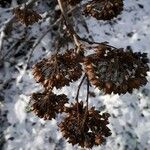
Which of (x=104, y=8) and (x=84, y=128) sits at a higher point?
(x=104, y=8)

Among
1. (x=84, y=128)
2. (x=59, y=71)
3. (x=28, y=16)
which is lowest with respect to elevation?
(x=84, y=128)

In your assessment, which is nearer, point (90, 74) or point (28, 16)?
point (90, 74)

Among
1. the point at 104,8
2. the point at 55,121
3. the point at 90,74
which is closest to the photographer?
the point at 90,74

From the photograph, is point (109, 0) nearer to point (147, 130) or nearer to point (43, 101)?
point (43, 101)

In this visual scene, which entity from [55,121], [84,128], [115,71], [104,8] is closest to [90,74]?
[115,71]

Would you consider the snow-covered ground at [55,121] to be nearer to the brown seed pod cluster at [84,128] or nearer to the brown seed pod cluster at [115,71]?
the brown seed pod cluster at [84,128]

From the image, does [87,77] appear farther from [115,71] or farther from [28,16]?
[28,16]

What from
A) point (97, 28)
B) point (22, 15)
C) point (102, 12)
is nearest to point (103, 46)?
point (102, 12)

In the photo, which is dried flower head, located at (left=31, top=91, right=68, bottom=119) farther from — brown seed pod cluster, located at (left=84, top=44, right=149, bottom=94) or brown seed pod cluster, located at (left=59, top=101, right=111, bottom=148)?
brown seed pod cluster, located at (left=84, top=44, right=149, bottom=94)
